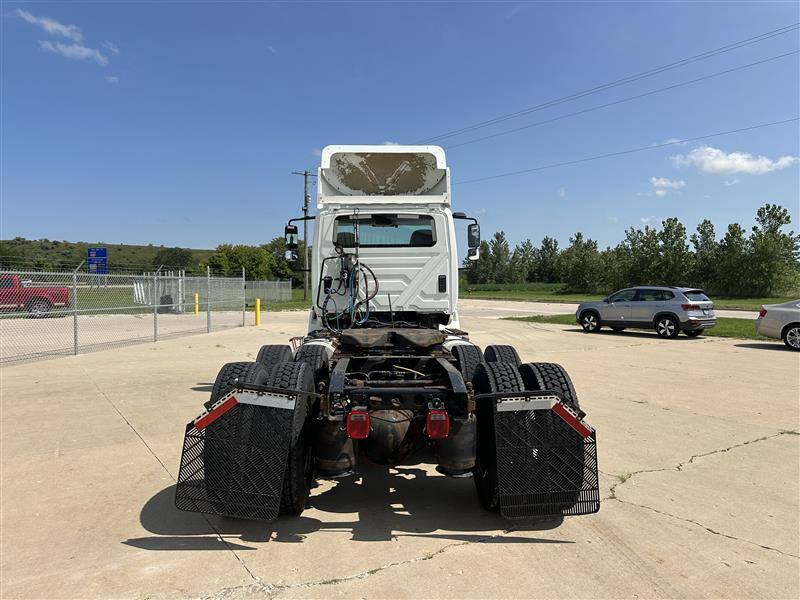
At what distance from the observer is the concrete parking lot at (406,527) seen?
2.87 m

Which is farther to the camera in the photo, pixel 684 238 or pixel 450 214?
pixel 684 238

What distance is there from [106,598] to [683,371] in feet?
33.3

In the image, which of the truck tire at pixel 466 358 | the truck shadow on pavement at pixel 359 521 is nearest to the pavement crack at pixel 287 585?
the truck shadow on pavement at pixel 359 521

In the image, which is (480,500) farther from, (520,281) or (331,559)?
(520,281)

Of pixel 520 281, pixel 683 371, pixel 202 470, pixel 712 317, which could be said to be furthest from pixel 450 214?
pixel 520 281

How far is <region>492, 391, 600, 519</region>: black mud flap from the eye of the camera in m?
3.26

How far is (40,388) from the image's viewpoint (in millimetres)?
8164

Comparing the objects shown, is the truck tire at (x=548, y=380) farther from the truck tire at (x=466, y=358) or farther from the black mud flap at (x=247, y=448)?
the black mud flap at (x=247, y=448)

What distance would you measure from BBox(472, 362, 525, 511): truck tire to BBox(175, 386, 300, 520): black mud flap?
125 cm

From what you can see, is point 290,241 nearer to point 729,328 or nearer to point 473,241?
point 473,241

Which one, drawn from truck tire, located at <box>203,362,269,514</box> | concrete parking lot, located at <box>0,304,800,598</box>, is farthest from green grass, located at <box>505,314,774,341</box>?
truck tire, located at <box>203,362,269,514</box>

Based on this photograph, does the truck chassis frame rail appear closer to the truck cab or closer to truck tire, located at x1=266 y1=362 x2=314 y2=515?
truck tire, located at x1=266 y1=362 x2=314 y2=515

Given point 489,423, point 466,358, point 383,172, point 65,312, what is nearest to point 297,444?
point 489,423

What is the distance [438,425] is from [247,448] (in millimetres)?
1193
